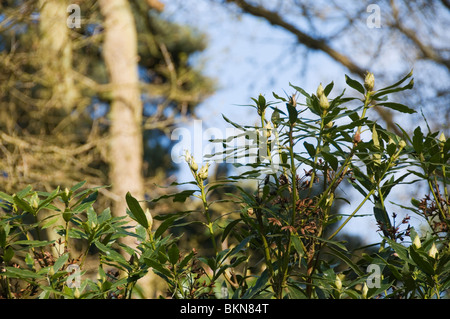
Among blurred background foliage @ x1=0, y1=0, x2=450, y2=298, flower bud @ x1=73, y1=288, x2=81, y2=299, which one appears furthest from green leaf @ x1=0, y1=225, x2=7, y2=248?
blurred background foliage @ x1=0, y1=0, x2=450, y2=298

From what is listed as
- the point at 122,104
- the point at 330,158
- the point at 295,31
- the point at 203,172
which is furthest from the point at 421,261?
the point at 122,104

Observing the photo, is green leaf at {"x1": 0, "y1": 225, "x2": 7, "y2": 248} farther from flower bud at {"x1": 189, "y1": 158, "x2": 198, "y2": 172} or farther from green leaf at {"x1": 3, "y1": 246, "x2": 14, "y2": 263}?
flower bud at {"x1": 189, "y1": 158, "x2": 198, "y2": 172}

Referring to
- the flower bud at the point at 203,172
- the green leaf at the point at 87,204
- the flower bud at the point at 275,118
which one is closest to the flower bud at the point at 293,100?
the flower bud at the point at 275,118

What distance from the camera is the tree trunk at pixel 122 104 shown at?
19.7 ft

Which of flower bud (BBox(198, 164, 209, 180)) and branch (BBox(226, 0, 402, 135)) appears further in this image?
branch (BBox(226, 0, 402, 135))

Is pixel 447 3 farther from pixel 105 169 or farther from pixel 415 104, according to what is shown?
pixel 105 169

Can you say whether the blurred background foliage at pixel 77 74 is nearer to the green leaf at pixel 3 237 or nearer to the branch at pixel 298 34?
the branch at pixel 298 34

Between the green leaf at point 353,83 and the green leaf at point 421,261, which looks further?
the green leaf at point 353,83

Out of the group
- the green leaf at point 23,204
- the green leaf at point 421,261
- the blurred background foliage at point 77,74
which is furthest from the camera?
the blurred background foliage at point 77,74

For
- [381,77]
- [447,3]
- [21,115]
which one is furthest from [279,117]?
[21,115]

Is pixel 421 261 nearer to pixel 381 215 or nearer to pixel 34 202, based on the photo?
pixel 381 215

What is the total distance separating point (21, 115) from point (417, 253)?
6330mm

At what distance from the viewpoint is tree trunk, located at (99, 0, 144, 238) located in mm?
5992
